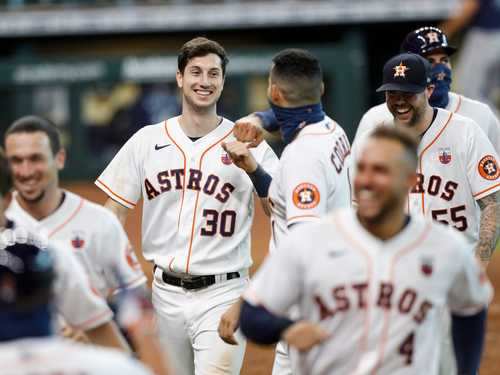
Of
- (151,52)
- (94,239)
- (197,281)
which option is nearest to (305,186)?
(94,239)

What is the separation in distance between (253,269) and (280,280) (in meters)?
9.75

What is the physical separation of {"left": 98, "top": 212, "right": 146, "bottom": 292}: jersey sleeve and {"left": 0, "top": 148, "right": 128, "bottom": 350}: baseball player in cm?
53

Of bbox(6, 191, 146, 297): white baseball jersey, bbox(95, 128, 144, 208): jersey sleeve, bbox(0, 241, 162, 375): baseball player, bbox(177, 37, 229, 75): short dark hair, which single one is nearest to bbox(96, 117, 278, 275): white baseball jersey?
bbox(95, 128, 144, 208): jersey sleeve

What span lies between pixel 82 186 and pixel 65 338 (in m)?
18.7

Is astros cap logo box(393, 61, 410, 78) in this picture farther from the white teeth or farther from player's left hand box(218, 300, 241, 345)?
the white teeth

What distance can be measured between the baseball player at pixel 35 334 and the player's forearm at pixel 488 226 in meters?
3.24

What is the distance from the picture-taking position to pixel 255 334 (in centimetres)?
418

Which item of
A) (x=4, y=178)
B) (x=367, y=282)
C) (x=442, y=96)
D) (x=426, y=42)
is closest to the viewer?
(x=367, y=282)

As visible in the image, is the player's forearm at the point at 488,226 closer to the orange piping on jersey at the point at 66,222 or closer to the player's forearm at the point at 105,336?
the orange piping on jersey at the point at 66,222

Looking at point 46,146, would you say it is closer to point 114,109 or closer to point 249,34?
point 114,109

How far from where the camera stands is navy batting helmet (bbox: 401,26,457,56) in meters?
7.18

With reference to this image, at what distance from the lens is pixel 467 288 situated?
14.3ft

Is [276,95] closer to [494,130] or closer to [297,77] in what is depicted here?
[297,77]

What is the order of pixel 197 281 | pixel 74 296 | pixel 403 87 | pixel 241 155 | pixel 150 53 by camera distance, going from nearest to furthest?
pixel 74 296, pixel 241 155, pixel 403 87, pixel 197 281, pixel 150 53
